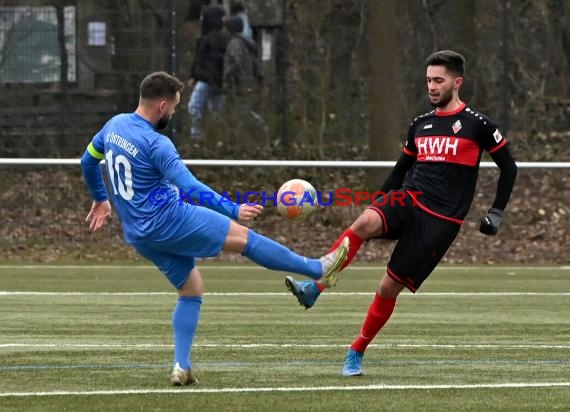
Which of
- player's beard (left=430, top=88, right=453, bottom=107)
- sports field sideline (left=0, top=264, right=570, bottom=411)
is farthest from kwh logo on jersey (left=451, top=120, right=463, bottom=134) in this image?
sports field sideline (left=0, top=264, right=570, bottom=411)

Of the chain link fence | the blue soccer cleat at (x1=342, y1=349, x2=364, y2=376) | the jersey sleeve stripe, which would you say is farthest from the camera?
the chain link fence

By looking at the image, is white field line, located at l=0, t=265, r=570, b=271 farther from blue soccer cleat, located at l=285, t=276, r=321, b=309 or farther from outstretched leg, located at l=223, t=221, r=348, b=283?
outstretched leg, located at l=223, t=221, r=348, b=283

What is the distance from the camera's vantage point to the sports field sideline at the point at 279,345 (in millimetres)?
7773

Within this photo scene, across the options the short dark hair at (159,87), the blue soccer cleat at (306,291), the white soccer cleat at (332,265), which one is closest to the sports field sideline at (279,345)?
the blue soccer cleat at (306,291)

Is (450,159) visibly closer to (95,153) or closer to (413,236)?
(413,236)

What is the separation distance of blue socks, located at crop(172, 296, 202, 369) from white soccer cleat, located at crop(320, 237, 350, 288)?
785 mm

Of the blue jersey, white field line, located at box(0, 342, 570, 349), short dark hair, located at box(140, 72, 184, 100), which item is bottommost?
white field line, located at box(0, 342, 570, 349)

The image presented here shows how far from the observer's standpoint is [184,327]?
27.2ft

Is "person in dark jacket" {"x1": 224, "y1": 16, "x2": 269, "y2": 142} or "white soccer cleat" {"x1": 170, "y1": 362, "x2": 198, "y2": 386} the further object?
"person in dark jacket" {"x1": 224, "y1": 16, "x2": 269, "y2": 142}

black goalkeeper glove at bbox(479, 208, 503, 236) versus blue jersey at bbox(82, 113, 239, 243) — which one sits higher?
blue jersey at bbox(82, 113, 239, 243)

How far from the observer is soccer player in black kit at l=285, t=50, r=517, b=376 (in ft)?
28.9

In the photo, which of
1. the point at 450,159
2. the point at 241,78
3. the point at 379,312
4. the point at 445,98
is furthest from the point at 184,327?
the point at 241,78

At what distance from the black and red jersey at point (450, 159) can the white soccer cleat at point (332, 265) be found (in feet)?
2.35

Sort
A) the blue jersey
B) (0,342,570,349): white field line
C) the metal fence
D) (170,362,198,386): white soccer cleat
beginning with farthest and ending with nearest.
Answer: the metal fence, (0,342,570,349): white field line, (170,362,198,386): white soccer cleat, the blue jersey
